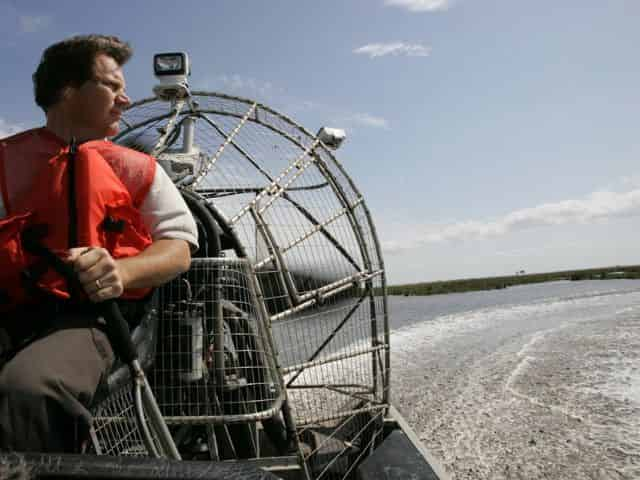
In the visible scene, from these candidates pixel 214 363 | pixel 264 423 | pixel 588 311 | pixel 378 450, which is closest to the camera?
pixel 214 363

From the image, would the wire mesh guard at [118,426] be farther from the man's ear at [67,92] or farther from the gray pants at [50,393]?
the man's ear at [67,92]

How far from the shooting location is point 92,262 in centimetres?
141

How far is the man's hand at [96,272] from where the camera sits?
1401 millimetres

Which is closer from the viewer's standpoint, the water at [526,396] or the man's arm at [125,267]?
the man's arm at [125,267]

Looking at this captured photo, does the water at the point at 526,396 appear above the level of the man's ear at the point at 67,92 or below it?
below

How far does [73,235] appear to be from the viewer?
5.26 ft

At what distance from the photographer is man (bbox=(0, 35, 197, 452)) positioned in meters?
1.33

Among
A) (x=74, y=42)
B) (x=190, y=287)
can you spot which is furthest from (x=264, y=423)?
(x=74, y=42)

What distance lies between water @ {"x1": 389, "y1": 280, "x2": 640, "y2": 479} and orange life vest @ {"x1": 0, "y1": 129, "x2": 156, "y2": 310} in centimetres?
447

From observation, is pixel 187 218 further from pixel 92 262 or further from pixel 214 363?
pixel 214 363

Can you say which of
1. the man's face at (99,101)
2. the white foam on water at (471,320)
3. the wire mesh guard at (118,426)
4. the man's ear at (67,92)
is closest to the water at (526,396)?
the white foam on water at (471,320)

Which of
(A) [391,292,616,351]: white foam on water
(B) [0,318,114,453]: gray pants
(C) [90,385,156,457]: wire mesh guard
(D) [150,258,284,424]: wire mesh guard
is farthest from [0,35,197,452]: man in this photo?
(A) [391,292,616,351]: white foam on water

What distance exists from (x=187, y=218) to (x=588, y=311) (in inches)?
766

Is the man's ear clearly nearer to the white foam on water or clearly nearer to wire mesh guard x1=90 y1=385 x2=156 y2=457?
wire mesh guard x1=90 y1=385 x2=156 y2=457
